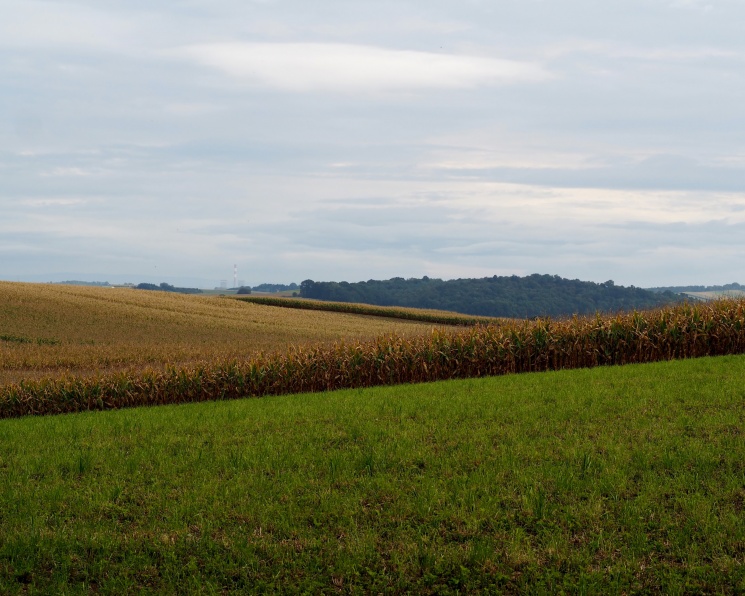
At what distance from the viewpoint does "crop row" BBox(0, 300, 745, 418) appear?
22.8 metres

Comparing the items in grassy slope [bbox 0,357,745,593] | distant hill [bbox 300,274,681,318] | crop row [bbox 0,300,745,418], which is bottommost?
grassy slope [bbox 0,357,745,593]

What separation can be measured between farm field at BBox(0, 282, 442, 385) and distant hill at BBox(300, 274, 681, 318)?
184ft

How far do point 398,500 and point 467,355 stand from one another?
13636mm

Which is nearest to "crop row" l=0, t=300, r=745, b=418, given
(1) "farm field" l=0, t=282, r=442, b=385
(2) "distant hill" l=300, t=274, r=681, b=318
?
(1) "farm field" l=0, t=282, r=442, b=385

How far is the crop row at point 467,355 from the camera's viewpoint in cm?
2275

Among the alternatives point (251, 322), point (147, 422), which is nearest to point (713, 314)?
point (147, 422)

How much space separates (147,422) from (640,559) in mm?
11406

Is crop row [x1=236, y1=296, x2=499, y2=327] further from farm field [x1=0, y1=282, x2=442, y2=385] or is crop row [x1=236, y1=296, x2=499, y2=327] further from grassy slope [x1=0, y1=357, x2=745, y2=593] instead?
grassy slope [x1=0, y1=357, x2=745, y2=593]

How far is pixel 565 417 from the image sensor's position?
14.3 metres

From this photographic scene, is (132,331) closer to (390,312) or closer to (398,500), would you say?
(390,312)

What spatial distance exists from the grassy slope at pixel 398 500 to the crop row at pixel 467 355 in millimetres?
6945

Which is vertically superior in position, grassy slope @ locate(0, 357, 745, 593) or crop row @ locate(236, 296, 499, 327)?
crop row @ locate(236, 296, 499, 327)

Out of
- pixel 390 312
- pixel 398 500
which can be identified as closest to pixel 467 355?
pixel 398 500

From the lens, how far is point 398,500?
10.3 m
